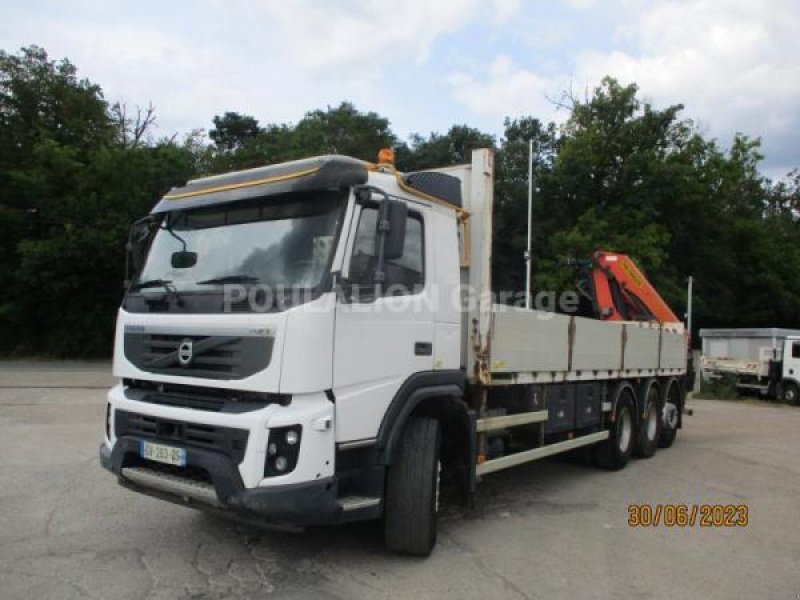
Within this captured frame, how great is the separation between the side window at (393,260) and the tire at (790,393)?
22194 millimetres

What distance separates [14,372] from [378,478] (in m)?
18.3

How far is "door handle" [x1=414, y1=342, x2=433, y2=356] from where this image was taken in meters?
4.99

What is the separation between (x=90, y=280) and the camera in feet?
78.4

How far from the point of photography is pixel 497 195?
30969 millimetres

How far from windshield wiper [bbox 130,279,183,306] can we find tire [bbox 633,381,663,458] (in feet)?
23.9

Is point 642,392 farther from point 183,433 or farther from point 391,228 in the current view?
point 183,433

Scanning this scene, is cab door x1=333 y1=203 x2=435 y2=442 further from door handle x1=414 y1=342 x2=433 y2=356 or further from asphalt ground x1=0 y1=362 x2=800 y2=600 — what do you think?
asphalt ground x1=0 y1=362 x2=800 y2=600

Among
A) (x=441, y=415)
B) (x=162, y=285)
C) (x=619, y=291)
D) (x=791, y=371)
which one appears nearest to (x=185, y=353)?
(x=162, y=285)

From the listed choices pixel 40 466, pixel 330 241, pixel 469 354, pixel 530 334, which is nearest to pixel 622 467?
pixel 530 334

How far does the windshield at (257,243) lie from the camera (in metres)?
4.39

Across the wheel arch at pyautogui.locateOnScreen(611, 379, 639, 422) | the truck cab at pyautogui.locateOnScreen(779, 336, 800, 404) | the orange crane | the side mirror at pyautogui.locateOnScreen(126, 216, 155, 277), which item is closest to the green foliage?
the truck cab at pyautogui.locateOnScreen(779, 336, 800, 404)

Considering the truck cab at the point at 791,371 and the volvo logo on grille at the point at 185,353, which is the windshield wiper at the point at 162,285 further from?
the truck cab at the point at 791,371

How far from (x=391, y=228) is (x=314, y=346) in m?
0.95

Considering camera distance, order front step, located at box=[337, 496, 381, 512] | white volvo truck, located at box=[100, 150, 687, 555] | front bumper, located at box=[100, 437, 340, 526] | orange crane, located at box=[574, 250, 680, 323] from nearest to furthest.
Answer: front bumper, located at box=[100, 437, 340, 526] < white volvo truck, located at box=[100, 150, 687, 555] < front step, located at box=[337, 496, 381, 512] < orange crane, located at box=[574, 250, 680, 323]
